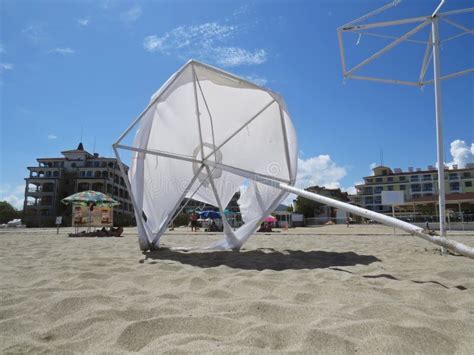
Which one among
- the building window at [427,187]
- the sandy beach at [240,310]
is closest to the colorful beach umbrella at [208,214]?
the sandy beach at [240,310]

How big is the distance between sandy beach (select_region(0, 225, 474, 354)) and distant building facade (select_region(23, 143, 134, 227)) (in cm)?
5812

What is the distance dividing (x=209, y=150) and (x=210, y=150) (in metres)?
0.03

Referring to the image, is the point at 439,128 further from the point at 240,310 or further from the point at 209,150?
the point at 240,310

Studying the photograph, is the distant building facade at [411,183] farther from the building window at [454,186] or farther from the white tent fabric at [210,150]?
the white tent fabric at [210,150]

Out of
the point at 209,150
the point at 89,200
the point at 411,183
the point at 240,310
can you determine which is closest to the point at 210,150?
the point at 209,150

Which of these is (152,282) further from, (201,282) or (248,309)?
(248,309)

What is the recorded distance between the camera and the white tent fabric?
711cm

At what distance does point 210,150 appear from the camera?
27.5 feet

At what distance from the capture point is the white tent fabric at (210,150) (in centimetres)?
711

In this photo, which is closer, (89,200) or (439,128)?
(439,128)

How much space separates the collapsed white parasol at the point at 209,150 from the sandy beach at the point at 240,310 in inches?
112

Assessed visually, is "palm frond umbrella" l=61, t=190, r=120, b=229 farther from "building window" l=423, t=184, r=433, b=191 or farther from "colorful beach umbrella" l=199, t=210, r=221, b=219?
"building window" l=423, t=184, r=433, b=191

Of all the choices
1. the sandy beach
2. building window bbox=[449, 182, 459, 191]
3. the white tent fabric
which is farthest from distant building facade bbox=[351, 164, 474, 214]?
the sandy beach

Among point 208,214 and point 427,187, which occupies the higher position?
point 427,187
